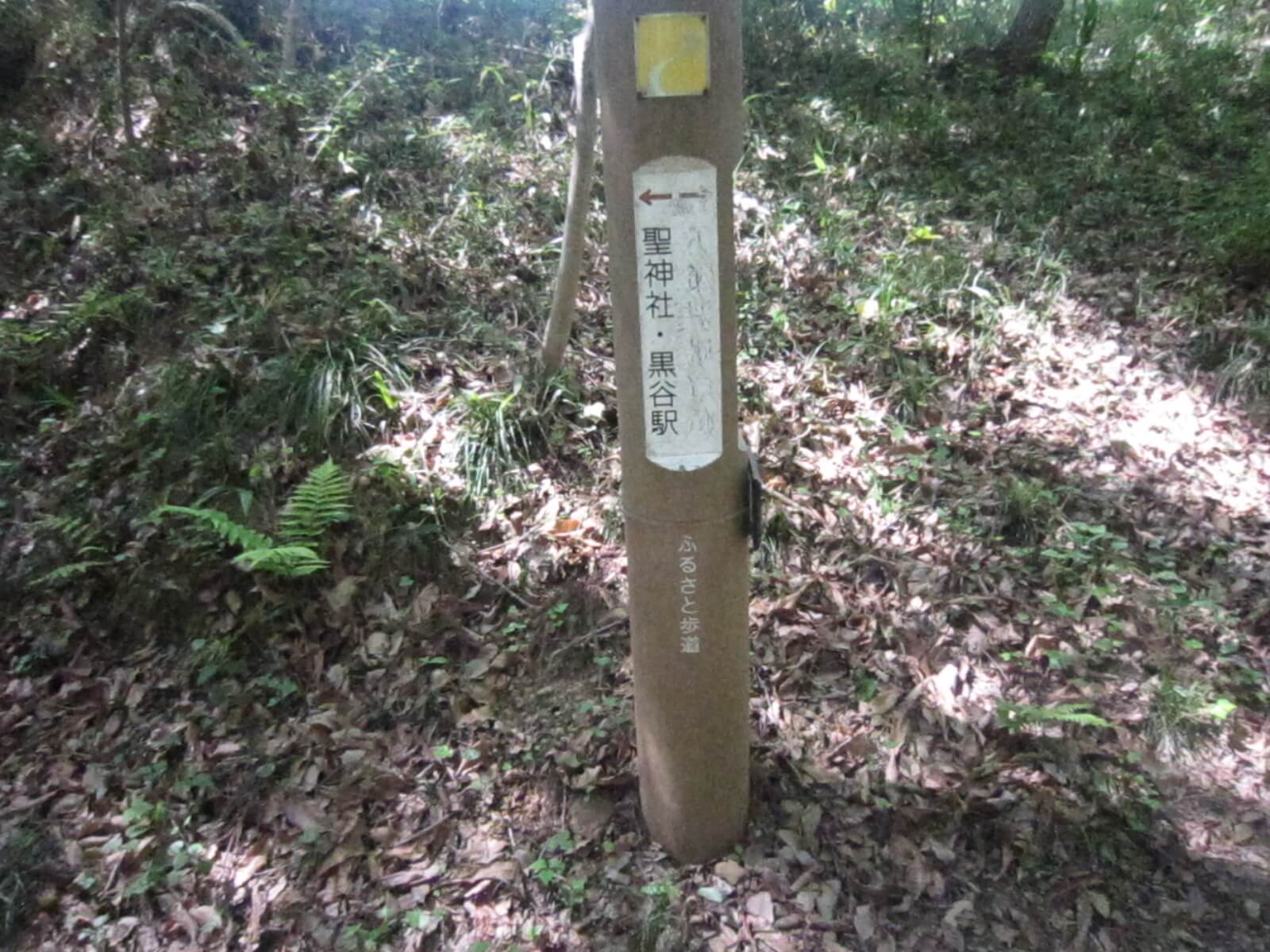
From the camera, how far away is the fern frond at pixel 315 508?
13.2 ft

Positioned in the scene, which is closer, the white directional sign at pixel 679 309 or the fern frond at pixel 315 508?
the white directional sign at pixel 679 309

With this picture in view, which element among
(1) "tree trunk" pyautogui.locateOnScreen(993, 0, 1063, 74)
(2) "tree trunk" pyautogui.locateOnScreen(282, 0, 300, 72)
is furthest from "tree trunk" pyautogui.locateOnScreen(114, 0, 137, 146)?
(1) "tree trunk" pyautogui.locateOnScreen(993, 0, 1063, 74)

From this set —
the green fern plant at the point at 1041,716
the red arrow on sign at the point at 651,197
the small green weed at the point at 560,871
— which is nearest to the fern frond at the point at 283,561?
the small green weed at the point at 560,871

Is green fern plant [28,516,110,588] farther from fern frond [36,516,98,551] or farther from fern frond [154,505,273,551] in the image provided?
fern frond [154,505,273,551]

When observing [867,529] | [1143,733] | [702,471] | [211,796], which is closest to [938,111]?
[867,529]

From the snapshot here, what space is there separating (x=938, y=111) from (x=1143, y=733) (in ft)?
19.4

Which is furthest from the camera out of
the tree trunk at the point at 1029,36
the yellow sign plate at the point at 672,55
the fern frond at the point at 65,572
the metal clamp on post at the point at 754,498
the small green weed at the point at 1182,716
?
the tree trunk at the point at 1029,36

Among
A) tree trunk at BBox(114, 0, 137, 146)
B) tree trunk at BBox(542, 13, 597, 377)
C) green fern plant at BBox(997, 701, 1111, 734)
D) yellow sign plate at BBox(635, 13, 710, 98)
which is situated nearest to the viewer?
yellow sign plate at BBox(635, 13, 710, 98)

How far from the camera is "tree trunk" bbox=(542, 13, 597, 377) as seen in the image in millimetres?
4152

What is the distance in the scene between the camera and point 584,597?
13.1 ft

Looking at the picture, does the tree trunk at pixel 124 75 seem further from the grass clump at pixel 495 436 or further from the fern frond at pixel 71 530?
the grass clump at pixel 495 436

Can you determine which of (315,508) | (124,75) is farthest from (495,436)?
(124,75)

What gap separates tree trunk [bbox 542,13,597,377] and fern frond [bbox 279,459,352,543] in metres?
1.39

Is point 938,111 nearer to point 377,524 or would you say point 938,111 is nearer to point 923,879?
point 377,524
